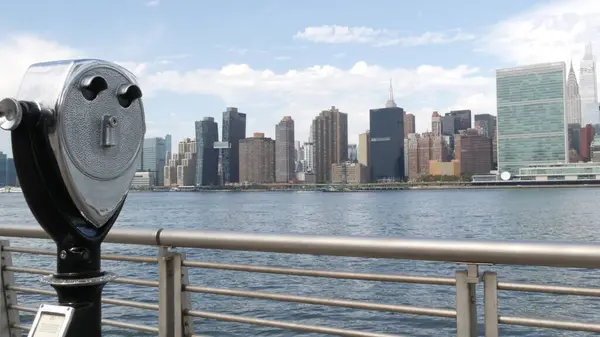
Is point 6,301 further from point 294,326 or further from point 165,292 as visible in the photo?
point 294,326

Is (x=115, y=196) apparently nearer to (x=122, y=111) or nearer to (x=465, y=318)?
(x=122, y=111)

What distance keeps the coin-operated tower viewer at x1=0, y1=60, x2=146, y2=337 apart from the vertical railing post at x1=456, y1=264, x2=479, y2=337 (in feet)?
4.32

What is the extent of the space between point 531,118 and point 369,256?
15296cm

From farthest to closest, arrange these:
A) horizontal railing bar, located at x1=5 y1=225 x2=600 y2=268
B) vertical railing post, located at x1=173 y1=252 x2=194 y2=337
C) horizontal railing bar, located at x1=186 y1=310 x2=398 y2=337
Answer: vertical railing post, located at x1=173 y1=252 x2=194 y2=337
horizontal railing bar, located at x1=186 y1=310 x2=398 y2=337
horizontal railing bar, located at x1=5 y1=225 x2=600 y2=268

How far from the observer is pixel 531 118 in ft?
476

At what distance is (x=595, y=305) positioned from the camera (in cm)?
1455

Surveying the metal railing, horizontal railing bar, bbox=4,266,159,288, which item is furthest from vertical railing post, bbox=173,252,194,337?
horizontal railing bar, bbox=4,266,159,288

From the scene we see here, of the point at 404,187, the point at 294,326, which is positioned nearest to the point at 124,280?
the point at 294,326

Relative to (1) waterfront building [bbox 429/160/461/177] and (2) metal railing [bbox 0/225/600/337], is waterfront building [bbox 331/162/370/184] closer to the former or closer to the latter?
(1) waterfront building [bbox 429/160/461/177]

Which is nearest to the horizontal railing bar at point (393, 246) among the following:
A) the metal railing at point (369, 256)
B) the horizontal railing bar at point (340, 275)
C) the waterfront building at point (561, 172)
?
the metal railing at point (369, 256)

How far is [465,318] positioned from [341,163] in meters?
159

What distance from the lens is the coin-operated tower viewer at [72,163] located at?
2.14 meters

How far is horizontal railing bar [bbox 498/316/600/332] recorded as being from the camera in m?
2.13

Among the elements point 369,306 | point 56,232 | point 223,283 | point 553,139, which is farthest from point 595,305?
point 553,139
